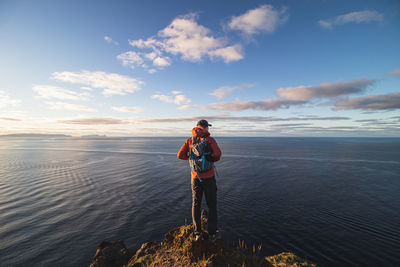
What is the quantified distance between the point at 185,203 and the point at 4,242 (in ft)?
32.4

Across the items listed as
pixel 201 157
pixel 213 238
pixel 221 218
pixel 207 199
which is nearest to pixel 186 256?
pixel 213 238

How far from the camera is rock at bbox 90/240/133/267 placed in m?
6.16

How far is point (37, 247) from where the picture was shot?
7.95 m

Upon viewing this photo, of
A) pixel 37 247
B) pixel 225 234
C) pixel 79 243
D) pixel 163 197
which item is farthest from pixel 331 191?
pixel 37 247

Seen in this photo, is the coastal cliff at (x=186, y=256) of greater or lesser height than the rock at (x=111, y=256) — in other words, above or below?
above

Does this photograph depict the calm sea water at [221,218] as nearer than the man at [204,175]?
No

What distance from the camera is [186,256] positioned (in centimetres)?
562

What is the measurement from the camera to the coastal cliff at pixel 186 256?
5.33 m

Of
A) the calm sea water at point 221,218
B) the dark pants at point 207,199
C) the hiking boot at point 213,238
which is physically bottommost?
the calm sea water at point 221,218

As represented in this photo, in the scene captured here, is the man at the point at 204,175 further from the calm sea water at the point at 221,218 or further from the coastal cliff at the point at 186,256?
the calm sea water at the point at 221,218

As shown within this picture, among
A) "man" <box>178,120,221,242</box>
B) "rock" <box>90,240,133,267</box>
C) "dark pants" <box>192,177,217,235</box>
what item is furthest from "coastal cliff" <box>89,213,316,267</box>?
"dark pants" <box>192,177,217,235</box>

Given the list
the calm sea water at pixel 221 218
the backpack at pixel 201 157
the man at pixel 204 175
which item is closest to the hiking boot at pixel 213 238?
the man at pixel 204 175

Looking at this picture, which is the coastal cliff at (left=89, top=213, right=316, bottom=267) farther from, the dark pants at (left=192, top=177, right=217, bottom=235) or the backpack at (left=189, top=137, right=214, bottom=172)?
the backpack at (left=189, top=137, right=214, bottom=172)

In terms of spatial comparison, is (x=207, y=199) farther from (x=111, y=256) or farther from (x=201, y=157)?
(x=111, y=256)
